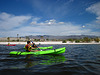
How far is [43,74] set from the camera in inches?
186

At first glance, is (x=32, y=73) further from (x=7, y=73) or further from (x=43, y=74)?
(x=7, y=73)

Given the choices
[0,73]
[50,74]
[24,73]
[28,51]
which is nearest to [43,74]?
[50,74]

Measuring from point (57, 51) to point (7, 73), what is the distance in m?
6.36

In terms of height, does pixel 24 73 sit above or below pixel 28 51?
below

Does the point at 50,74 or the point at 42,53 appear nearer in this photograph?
the point at 50,74

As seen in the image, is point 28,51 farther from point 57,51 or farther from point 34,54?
point 57,51

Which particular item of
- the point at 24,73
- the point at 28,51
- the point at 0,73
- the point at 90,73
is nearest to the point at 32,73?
the point at 24,73

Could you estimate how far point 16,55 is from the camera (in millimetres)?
10539

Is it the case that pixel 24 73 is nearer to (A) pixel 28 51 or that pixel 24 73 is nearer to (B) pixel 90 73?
(B) pixel 90 73

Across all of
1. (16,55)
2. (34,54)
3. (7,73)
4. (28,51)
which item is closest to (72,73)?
(7,73)

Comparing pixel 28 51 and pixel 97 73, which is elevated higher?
pixel 28 51

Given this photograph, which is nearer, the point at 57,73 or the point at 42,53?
the point at 57,73

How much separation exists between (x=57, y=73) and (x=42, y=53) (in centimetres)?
557

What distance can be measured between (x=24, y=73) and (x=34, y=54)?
5339 millimetres
